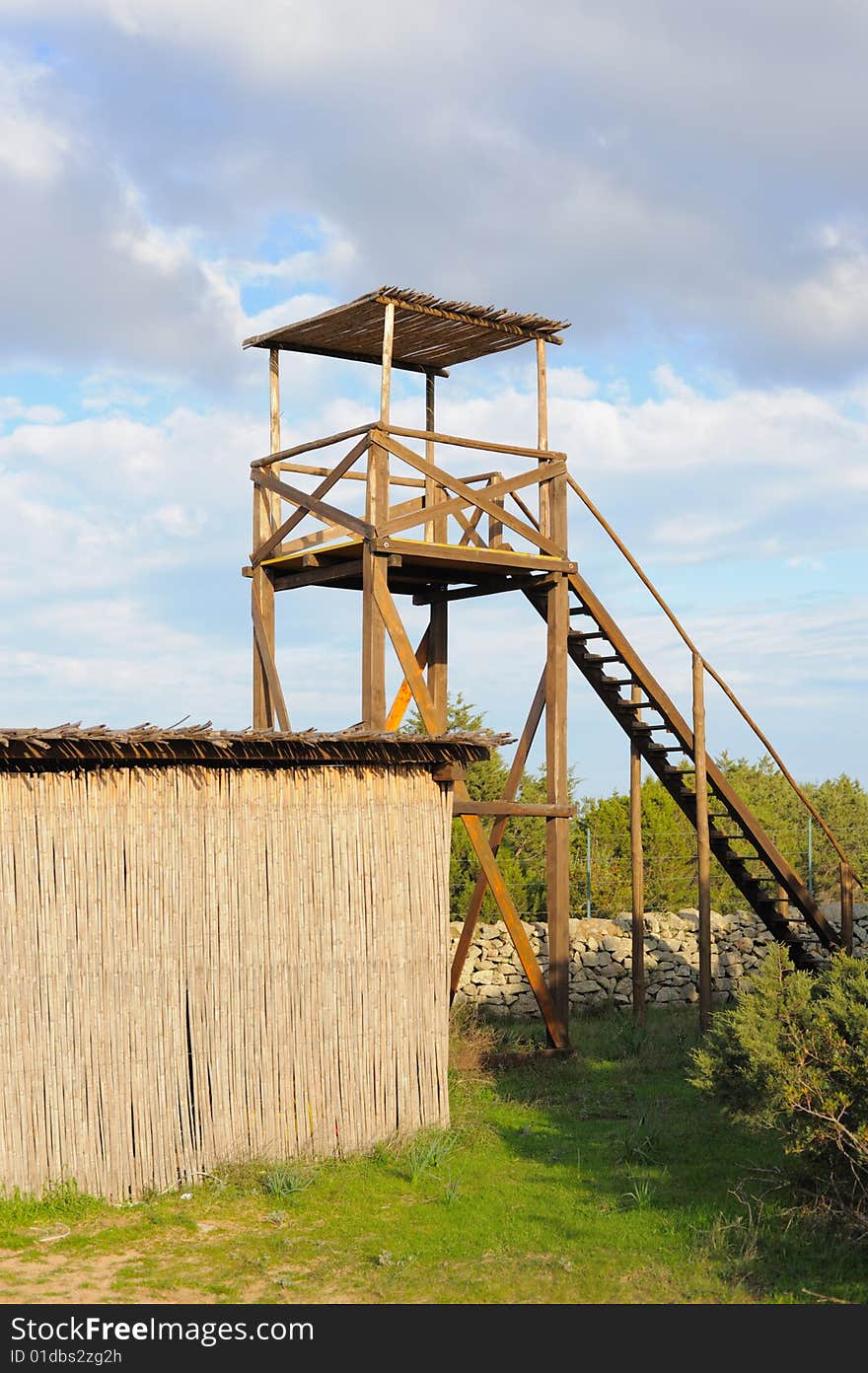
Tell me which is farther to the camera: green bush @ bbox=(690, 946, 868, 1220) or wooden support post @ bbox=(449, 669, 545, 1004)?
wooden support post @ bbox=(449, 669, 545, 1004)

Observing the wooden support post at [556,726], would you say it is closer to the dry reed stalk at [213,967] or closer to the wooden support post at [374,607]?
the wooden support post at [374,607]

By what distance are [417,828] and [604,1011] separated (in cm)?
814

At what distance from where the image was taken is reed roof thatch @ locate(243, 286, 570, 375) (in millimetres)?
14938

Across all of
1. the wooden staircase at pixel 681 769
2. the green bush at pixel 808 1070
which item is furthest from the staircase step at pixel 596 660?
the green bush at pixel 808 1070

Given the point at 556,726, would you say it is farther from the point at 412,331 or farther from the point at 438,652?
the point at 412,331

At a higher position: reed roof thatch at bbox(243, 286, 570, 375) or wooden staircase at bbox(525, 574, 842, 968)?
reed roof thatch at bbox(243, 286, 570, 375)

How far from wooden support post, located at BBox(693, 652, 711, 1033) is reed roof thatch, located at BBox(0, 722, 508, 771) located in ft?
15.5

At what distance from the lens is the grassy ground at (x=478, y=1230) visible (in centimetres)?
869

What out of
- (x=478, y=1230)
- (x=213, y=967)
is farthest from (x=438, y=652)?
(x=478, y=1230)

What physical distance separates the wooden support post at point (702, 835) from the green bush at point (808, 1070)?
18.1ft

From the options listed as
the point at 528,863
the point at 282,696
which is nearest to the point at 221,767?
the point at 282,696


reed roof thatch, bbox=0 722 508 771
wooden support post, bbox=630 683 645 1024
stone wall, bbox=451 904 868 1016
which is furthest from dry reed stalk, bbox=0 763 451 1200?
stone wall, bbox=451 904 868 1016

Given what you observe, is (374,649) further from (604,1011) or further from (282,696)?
(604,1011)

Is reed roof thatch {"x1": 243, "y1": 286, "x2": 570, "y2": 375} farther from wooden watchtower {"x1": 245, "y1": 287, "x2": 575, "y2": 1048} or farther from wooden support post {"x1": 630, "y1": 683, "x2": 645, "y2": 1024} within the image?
wooden support post {"x1": 630, "y1": 683, "x2": 645, "y2": 1024}
